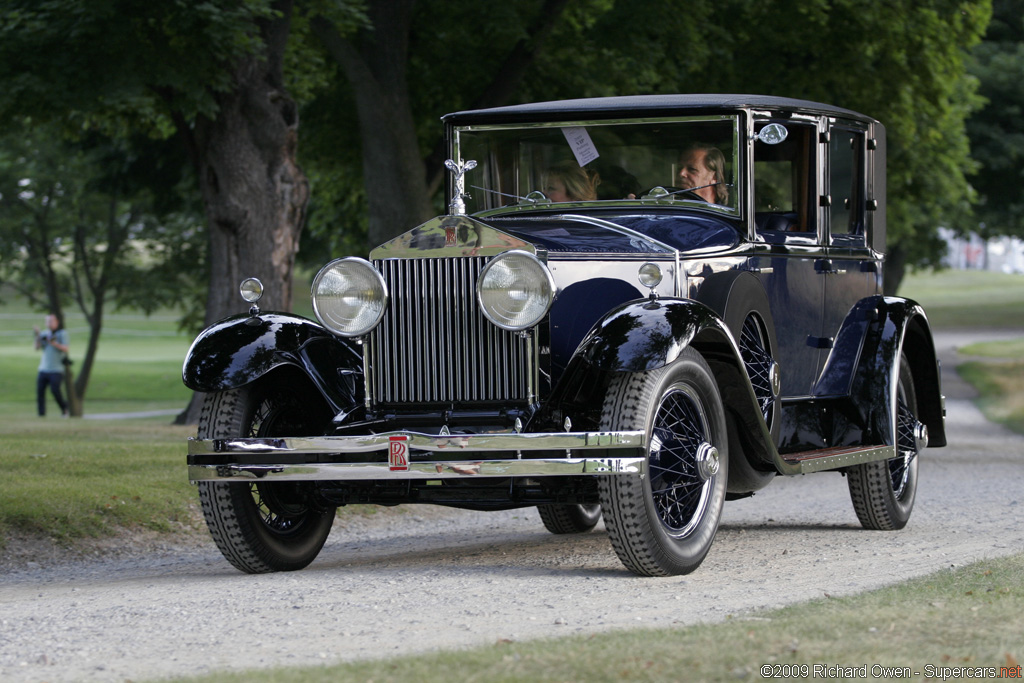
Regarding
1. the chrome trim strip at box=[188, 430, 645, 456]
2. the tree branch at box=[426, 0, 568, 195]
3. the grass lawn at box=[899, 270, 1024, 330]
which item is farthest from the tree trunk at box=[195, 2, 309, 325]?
the grass lawn at box=[899, 270, 1024, 330]

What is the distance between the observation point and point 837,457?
719cm

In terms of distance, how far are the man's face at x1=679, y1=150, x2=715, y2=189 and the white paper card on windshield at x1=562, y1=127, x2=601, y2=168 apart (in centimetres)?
46

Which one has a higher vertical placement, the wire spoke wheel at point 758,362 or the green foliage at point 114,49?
the green foliage at point 114,49

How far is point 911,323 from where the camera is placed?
838 centimetres

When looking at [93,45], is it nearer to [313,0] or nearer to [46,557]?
[313,0]

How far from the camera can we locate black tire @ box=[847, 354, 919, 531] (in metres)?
8.07

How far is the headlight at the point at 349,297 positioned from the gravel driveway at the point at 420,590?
1135 mm

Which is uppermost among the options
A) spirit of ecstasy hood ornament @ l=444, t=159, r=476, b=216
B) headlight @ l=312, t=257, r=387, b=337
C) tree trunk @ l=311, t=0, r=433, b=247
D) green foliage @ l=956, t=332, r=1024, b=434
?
tree trunk @ l=311, t=0, r=433, b=247

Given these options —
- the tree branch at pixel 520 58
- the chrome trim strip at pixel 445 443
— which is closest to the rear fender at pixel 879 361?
the chrome trim strip at pixel 445 443

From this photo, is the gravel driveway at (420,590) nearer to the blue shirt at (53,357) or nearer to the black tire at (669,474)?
the black tire at (669,474)

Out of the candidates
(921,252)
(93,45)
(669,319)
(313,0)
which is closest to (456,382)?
(669,319)

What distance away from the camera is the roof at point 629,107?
7242 mm

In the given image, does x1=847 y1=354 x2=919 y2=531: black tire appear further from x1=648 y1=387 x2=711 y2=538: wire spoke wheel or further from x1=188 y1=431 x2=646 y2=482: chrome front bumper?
x1=188 y1=431 x2=646 y2=482: chrome front bumper

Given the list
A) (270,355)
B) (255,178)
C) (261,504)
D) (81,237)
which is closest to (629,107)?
(270,355)
